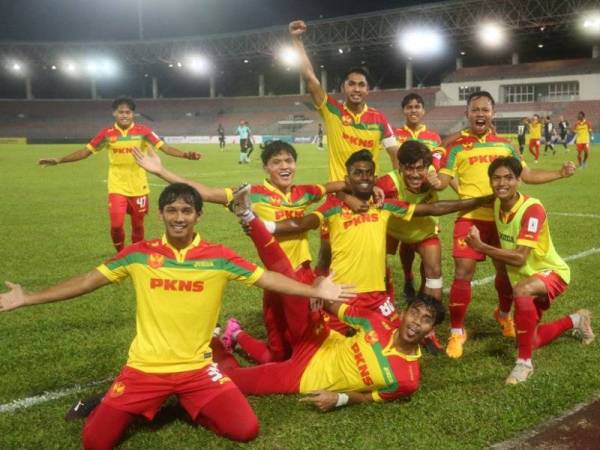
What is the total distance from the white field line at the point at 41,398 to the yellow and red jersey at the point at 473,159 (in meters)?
3.57

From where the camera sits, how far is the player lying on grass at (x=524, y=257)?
4.66 meters

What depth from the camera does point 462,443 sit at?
3.63m

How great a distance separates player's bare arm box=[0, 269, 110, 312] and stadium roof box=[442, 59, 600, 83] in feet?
175

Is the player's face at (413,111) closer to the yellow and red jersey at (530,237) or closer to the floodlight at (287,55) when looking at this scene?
the yellow and red jersey at (530,237)

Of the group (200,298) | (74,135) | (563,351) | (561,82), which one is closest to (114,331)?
(200,298)

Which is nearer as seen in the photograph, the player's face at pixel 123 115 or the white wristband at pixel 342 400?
the white wristband at pixel 342 400

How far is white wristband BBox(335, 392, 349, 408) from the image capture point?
4.08 m

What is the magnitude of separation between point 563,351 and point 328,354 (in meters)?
2.11

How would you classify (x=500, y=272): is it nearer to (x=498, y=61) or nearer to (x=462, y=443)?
(x=462, y=443)

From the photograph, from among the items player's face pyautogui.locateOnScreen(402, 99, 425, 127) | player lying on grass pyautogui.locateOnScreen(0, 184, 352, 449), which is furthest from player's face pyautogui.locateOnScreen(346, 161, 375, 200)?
player's face pyautogui.locateOnScreen(402, 99, 425, 127)

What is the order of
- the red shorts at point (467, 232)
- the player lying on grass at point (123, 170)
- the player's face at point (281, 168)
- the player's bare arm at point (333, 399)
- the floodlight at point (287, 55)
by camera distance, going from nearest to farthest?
the player's bare arm at point (333, 399) < the player's face at point (281, 168) < the red shorts at point (467, 232) < the player lying on grass at point (123, 170) < the floodlight at point (287, 55)

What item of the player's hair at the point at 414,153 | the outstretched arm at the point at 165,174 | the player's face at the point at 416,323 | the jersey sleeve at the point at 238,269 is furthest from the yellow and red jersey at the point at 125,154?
the player's face at the point at 416,323

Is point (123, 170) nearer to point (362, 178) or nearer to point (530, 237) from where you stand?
point (362, 178)

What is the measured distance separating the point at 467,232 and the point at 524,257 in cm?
92
